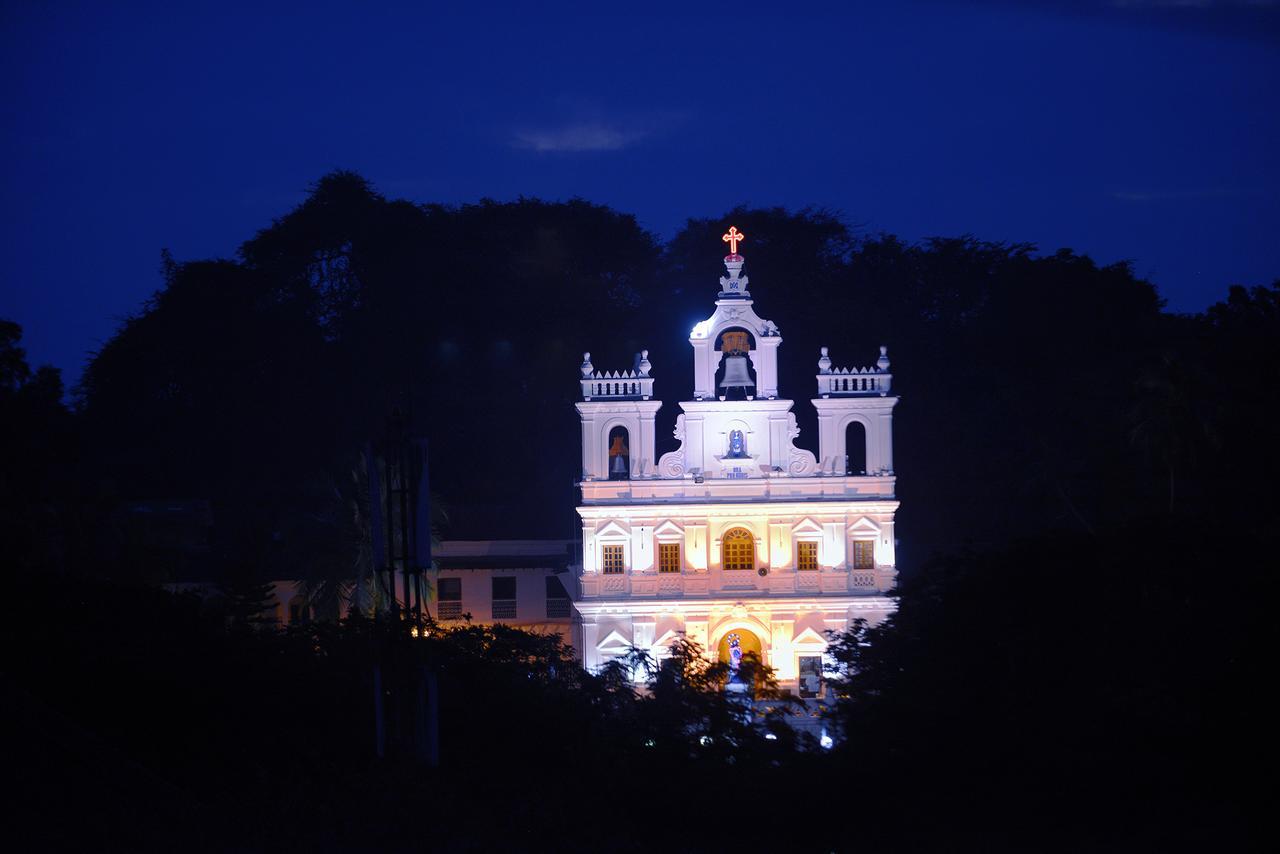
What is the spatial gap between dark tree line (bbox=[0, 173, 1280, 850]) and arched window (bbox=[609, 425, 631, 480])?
5.79 meters

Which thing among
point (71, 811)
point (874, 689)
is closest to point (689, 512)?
point (874, 689)

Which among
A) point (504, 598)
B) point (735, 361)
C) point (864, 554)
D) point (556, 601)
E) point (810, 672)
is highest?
point (735, 361)

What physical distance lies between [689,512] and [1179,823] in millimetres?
19115

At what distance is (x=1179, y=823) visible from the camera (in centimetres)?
→ 1347

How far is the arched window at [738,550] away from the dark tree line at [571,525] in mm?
5122

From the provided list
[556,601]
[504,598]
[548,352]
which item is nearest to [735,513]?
[556,601]

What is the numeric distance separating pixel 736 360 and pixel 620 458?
3417 mm

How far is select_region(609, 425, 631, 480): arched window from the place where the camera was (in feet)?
107

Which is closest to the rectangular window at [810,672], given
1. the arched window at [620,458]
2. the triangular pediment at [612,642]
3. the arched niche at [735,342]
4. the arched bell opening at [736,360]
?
the triangular pediment at [612,642]

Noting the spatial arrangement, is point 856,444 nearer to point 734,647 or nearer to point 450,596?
point 450,596

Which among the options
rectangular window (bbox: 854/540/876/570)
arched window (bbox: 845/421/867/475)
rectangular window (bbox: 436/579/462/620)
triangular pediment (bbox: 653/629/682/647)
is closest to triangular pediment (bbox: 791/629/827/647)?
rectangular window (bbox: 854/540/876/570)

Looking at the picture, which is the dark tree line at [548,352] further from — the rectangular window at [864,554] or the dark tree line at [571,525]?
the rectangular window at [864,554]

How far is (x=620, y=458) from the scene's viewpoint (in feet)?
107

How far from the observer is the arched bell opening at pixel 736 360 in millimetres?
32531
